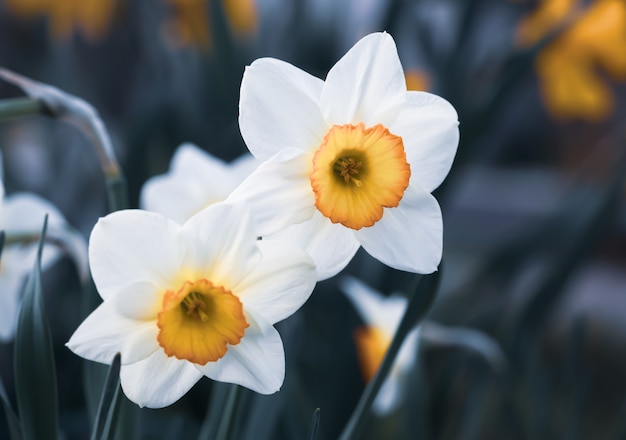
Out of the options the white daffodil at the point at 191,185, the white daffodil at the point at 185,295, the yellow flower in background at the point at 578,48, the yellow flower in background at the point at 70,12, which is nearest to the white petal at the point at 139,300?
the white daffodil at the point at 185,295

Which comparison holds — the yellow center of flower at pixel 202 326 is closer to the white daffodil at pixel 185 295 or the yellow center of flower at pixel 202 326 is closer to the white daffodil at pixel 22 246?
the white daffodil at pixel 185 295

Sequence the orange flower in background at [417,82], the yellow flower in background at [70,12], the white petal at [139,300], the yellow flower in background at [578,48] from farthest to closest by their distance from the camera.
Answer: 1. the yellow flower in background at [70,12]
2. the orange flower in background at [417,82]
3. the yellow flower in background at [578,48]
4. the white petal at [139,300]

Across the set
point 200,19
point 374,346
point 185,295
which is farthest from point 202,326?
point 200,19

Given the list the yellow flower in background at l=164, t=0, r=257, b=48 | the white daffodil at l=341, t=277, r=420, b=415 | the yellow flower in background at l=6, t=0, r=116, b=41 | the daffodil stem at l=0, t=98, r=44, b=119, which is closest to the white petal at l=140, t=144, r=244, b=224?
the daffodil stem at l=0, t=98, r=44, b=119

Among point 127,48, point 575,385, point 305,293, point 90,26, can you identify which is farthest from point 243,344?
point 127,48

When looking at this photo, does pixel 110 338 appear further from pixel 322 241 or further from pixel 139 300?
pixel 322 241

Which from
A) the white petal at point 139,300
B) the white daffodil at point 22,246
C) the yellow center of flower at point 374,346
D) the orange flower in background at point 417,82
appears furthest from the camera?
the orange flower in background at point 417,82

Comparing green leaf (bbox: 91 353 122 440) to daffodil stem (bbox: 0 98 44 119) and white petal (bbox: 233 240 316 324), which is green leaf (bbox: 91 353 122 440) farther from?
daffodil stem (bbox: 0 98 44 119)

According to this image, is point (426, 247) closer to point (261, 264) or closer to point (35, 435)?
point (261, 264)
